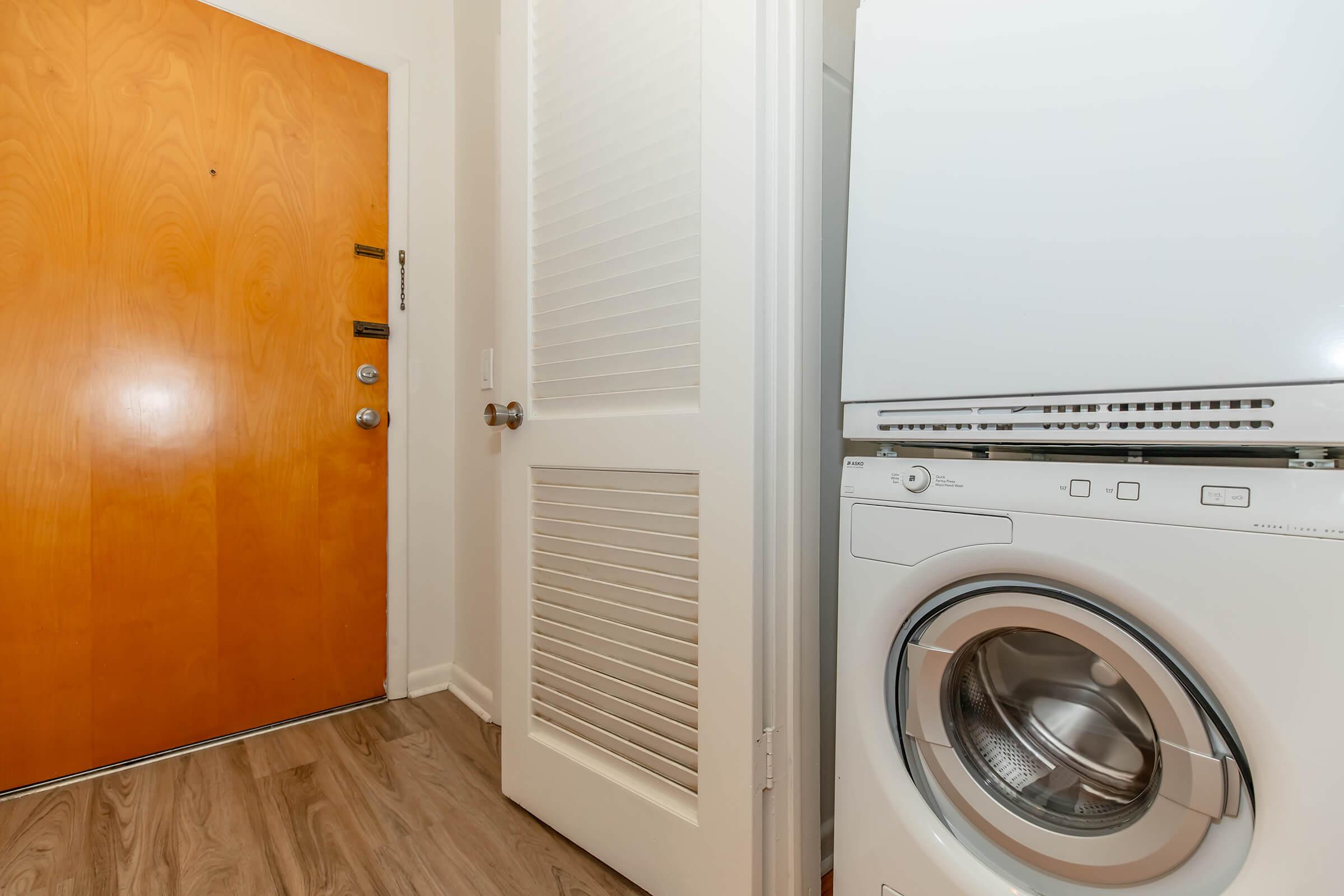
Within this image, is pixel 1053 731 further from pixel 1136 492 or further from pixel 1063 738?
pixel 1136 492

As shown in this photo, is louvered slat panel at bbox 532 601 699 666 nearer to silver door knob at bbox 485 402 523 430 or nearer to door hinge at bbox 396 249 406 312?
silver door knob at bbox 485 402 523 430

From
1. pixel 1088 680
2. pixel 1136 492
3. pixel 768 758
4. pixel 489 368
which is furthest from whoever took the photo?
pixel 489 368

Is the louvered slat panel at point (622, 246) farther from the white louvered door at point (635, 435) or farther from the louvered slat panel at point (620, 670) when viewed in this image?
the louvered slat panel at point (620, 670)

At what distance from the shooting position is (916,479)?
0.80 m

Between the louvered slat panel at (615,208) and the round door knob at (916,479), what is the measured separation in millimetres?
341

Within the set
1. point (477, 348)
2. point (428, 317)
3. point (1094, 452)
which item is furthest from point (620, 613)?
point (428, 317)

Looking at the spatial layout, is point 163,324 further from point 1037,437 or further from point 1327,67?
point 1327,67

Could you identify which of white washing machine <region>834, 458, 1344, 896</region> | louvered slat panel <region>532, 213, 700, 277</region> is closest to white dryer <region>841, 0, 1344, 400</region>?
white washing machine <region>834, 458, 1344, 896</region>

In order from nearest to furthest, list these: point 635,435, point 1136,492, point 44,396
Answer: point 1136,492 < point 635,435 < point 44,396

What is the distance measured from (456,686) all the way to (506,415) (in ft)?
3.39

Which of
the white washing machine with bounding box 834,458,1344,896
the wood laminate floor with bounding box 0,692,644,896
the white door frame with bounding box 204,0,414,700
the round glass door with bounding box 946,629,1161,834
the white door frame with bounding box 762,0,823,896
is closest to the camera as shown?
the white washing machine with bounding box 834,458,1344,896

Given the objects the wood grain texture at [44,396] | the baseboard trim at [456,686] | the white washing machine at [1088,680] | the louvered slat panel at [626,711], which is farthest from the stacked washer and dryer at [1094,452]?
the wood grain texture at [44,396]

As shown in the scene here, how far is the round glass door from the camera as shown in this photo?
707 millimetres

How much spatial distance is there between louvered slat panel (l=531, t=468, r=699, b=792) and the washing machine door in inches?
14.0
